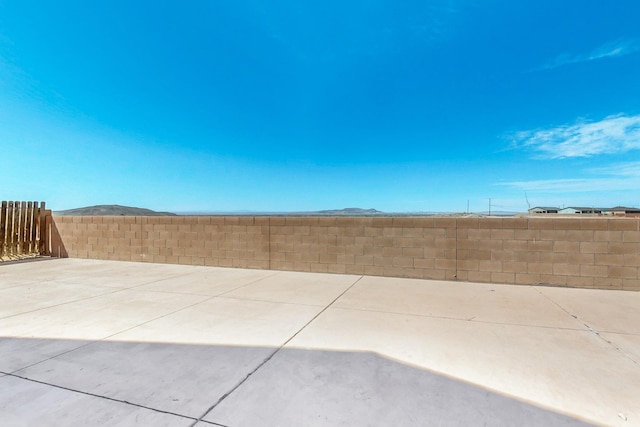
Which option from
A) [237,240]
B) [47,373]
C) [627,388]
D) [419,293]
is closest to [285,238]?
[237,240]

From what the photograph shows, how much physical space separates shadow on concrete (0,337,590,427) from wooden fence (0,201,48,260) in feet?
29.9

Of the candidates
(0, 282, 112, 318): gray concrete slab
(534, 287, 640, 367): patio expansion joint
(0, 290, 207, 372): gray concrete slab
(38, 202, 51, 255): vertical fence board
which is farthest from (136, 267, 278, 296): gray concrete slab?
(38, 202, 51, 255): vertical fence board

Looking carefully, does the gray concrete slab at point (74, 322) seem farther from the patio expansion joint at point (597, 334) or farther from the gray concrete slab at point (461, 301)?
the patio expansion joint at point (597, 334)

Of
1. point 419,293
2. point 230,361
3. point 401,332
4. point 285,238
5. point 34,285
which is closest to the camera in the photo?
point 230,361

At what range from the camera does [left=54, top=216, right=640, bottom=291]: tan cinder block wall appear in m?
5.99

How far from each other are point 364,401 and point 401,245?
5112mm

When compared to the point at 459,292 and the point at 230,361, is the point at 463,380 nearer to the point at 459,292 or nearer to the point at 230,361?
the point at 230,361

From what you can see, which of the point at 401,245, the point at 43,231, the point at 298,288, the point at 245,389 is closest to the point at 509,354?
the point at 245,389

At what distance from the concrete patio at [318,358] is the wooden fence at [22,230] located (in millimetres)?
5853

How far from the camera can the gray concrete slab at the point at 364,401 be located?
2049mm

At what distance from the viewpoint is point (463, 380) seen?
8.32 ft

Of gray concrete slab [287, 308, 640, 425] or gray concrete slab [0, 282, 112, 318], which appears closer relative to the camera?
gray concrete slab [287, 308, 640, 425]

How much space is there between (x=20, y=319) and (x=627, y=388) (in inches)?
255

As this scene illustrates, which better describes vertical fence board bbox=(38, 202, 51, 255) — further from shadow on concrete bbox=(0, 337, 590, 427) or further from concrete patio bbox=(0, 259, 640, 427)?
shadow on concrete bbox=(0, 337, 590, 427)
